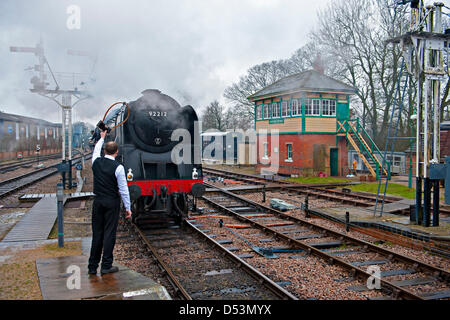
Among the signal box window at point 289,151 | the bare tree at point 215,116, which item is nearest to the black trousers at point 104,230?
the signal box window at point 289,151

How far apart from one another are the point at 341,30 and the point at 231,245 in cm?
2569

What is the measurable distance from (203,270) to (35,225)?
4.86 metres

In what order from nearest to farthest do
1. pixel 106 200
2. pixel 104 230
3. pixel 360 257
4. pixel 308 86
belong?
pixel 106 200
pixel 104 230
pixel 360 257
pixel 308 86

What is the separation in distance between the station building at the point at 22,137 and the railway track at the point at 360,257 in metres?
31.4

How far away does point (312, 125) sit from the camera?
22188 millimetres

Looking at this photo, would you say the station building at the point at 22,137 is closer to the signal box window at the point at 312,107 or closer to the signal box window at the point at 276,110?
the signal box window at the point at 276,110

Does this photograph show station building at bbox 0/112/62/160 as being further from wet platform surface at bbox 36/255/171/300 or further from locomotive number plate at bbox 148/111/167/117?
wet platform surface at bbox 36/255/171/300

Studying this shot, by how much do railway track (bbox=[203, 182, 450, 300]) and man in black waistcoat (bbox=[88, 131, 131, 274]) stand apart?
12.3 feet

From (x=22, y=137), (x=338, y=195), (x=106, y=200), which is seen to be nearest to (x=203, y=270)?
(x=106, y=200)

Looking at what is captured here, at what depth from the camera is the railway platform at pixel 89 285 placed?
4.44m

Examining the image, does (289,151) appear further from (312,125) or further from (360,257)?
(360,257)

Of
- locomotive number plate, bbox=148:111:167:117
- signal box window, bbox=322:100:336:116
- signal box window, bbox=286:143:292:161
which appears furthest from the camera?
→ signal box window, bbox=286:143:292:161

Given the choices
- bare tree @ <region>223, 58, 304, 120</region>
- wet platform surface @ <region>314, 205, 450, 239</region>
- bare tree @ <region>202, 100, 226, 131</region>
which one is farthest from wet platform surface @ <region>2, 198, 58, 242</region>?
bare tree @ <region>202, 100, 226, 131</region>

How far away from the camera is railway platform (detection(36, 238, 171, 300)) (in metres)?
4.44
